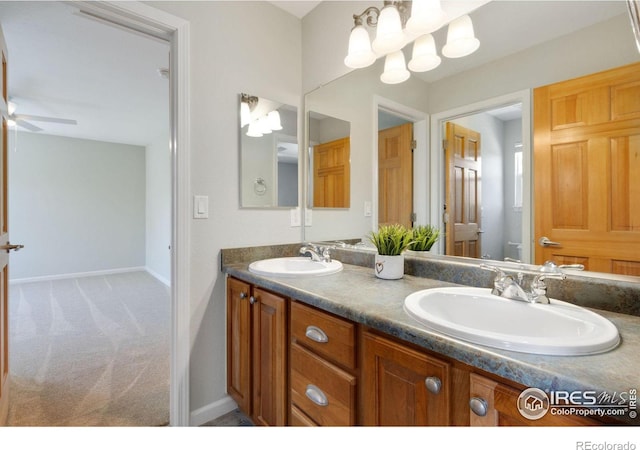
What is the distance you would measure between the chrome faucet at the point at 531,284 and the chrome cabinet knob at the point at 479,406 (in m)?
0.41

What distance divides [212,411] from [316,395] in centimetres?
89

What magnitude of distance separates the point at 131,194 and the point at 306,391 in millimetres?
5769

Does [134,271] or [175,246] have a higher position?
[175,246]

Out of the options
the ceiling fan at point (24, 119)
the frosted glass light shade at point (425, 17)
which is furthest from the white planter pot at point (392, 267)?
the ceiling fan at point (24, 119)

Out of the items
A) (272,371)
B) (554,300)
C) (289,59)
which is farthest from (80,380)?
(554,300)

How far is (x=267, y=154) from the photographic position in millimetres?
1853

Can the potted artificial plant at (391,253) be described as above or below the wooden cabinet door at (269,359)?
above

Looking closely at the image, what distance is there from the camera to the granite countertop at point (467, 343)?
53 centimetres

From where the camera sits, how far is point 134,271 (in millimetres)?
5582

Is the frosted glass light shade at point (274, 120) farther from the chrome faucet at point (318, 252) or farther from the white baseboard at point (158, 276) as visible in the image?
the white baseboard at point (158, 276)

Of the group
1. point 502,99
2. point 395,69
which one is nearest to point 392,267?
point 502,99

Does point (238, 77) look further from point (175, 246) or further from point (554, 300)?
point (554, 300)

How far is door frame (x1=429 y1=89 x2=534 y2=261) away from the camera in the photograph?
1054mm

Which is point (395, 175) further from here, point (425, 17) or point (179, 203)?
point (179, 203)
